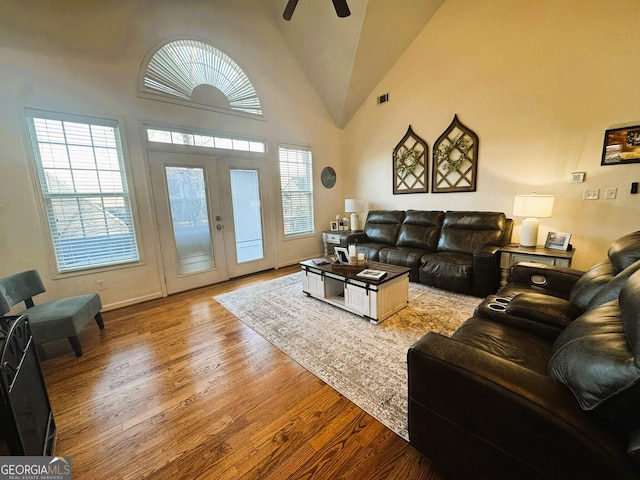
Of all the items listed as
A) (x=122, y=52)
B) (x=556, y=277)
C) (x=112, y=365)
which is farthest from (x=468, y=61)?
(x=112, y=365)

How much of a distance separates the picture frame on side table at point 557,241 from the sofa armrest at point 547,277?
3.62 ft

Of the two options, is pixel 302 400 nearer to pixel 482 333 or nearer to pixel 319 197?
pixel 482 333

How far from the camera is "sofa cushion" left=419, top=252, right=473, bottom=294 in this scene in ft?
10.1

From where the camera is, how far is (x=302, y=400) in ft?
5.50

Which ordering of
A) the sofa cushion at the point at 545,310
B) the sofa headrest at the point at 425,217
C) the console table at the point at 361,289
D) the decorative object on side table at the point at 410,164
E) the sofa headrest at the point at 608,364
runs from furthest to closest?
the decorative object on side table at the point at 410,164 < the sofa headrest at the point at 425,217 < the console table at the point at 361,289 < the sofa cushion at the point at 545,310 < the sofa headrest at the point at 608,364

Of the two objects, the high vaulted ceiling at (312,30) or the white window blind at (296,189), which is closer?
the high vaulted ceiling at (312,30)

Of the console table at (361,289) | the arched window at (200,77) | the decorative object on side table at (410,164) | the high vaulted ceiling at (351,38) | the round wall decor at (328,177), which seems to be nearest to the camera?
the console table at (361,289)

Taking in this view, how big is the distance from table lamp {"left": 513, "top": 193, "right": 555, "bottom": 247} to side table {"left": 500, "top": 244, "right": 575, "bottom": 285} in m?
0.12

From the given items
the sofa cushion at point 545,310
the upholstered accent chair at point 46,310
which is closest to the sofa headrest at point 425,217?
the sofa cushion at point 545,310

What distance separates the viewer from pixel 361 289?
8.42ft

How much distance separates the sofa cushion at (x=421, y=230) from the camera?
3.81 meters

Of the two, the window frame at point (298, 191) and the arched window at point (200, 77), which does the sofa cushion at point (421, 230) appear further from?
the arched window at point (200, 77)

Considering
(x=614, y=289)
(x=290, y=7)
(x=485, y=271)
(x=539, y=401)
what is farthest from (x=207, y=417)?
(x=290, y=7)

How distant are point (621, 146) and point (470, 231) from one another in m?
1.61
